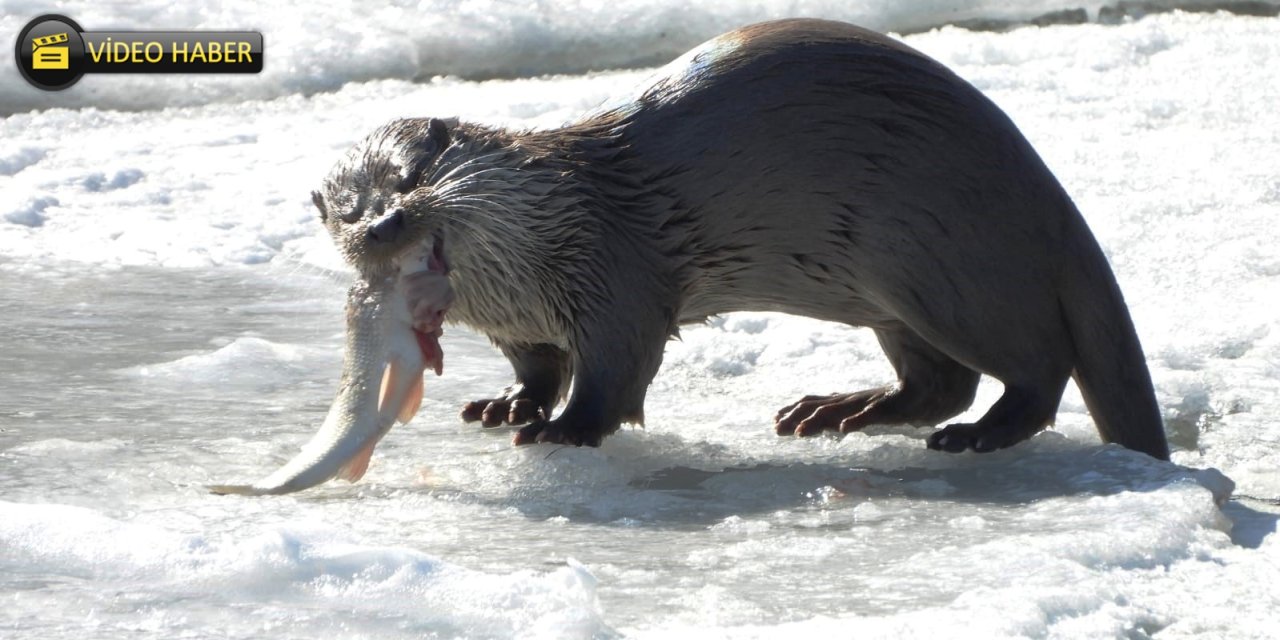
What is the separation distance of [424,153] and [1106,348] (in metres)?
1.32

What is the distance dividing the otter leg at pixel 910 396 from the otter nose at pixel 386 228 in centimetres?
85

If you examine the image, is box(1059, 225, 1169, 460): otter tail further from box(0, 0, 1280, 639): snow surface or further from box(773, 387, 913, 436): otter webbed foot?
box(773, 387, 913, 436): otter webbed foot

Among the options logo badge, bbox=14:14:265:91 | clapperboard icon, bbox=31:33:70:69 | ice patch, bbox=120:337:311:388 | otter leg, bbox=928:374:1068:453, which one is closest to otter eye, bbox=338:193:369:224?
ice patch, bbox=120:337:311:388

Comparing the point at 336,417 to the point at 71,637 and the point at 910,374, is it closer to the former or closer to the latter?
the point at 71,637

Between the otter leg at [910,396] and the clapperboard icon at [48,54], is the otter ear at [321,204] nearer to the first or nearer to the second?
the otter leg at [910,396]

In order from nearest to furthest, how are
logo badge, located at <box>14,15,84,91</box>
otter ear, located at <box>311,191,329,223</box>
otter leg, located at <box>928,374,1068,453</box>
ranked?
1. otter leg, located at <box>928,374,1068,453</box>
2. otter ear, located at <box>311,191,329,223</box>
3. logo badge, located at <box>14,15,84,91</box>

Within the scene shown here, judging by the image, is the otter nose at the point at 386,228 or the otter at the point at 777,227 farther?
the otter at the point at 777,227

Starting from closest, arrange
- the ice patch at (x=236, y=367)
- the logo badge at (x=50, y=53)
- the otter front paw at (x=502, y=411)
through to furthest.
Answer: the otter front paw at (x=502, y=411) → the ice patch at (x=236, y=367) → the logo badge at (x=50, y=53)

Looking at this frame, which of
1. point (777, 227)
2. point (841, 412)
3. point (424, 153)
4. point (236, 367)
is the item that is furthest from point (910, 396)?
point (236, 367)

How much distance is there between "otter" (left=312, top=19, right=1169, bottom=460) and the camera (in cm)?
322

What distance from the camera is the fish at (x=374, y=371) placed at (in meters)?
2.78

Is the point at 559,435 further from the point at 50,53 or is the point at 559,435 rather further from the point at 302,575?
the point at 50,53

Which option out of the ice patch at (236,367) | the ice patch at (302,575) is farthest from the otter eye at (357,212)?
the ice patch at (302,575)

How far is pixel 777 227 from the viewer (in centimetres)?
334
